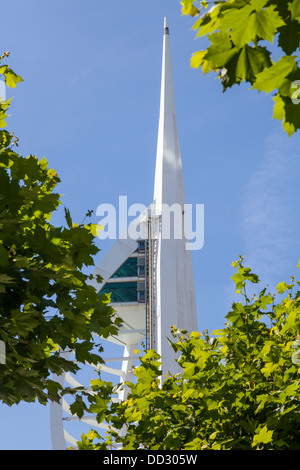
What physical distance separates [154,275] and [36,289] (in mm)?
52221

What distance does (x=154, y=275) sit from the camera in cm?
5834

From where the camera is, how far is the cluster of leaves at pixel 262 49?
3252mm

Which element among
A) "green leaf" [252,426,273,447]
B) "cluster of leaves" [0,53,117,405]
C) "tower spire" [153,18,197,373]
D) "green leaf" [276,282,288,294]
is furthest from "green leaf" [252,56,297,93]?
"tower spire" [153,18,197,373]

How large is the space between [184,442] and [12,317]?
13.3 ft

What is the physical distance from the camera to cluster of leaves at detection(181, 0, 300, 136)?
3252 mm

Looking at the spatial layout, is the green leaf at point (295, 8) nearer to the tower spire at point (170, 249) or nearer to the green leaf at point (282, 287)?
the green leaf at point (282, 287)

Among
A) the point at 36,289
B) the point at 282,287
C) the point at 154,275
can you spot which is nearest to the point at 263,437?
the point at 36,289

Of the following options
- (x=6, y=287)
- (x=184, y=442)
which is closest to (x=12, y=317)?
(x=6, y=287)

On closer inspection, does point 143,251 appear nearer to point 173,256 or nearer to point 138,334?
point 173,256

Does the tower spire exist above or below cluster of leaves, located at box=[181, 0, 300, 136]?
above

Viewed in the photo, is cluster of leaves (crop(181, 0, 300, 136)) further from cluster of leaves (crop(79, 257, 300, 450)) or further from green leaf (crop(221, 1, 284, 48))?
cluster of leaves (crop(79, 257, 300, 450))

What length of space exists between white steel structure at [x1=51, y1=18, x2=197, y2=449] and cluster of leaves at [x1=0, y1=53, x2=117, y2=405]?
48082 millimetres

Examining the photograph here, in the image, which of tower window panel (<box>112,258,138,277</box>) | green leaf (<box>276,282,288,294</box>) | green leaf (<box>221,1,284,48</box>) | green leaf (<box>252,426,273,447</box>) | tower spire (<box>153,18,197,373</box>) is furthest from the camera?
tower window panel (<box>112,258,138,277</box>)

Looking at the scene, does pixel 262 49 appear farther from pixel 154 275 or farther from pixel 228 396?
pixel 154 275
